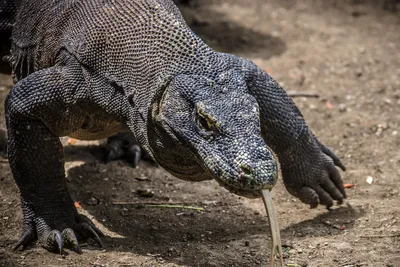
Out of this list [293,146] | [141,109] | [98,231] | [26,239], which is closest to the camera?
[141,109]

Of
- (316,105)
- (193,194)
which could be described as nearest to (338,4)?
(316,105)

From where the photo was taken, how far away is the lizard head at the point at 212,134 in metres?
3.47

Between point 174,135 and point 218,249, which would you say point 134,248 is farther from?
point 174,135

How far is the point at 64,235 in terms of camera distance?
4.52 metres

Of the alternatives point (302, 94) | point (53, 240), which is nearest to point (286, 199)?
point (53, 240)

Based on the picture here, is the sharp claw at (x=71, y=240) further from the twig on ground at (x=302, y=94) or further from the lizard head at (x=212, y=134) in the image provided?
the twig on ground at (x=302, y=94)

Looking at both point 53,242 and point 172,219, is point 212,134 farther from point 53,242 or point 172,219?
point 172,219

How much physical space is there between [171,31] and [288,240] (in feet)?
5.60

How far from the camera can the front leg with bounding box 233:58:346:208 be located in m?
4.91

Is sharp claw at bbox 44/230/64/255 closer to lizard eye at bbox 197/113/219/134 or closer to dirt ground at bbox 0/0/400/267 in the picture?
dirt ground at bbox 0/0/400/267

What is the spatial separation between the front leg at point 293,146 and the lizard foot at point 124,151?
5.33ft

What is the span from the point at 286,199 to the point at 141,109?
192cm

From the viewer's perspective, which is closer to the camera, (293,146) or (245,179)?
(245,179)

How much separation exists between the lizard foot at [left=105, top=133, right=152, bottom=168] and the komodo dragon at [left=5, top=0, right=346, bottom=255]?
1060 mm
